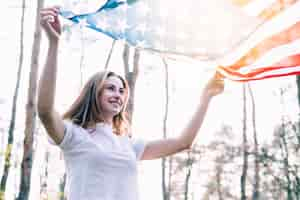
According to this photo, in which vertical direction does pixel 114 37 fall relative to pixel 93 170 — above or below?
above

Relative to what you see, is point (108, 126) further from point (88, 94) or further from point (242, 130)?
point (242, 130)

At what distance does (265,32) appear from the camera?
9.47 feet

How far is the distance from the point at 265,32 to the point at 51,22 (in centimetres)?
132

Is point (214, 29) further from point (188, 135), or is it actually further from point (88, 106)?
point (88, 106)

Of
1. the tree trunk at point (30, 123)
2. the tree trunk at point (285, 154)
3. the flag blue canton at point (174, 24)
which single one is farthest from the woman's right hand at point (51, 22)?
the tree trunk at point (285, 154)

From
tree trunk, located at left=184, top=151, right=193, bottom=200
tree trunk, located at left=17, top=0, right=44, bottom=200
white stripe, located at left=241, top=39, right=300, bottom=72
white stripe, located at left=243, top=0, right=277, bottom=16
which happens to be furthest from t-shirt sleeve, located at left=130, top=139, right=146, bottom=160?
tree trunk, located at left=184, top=151, right=193, bottom=200

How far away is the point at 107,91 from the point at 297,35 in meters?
1.19

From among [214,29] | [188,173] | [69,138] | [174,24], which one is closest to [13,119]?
[188,173]

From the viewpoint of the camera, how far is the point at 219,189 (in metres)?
26.2

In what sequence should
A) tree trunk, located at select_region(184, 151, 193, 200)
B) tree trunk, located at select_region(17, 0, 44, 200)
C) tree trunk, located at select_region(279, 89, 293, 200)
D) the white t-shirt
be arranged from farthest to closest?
tree trunk, located at select_region(184, 151, 193, 200), tree trunk, located at select_region(279, 89, 293, 200), tree trunk, located at select_region(17, 0, 44, 200), the white t-shirt

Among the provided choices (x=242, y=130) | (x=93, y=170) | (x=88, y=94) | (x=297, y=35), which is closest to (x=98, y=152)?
(x=93, y=170)

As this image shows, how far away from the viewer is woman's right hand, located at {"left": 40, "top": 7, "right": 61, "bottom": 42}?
2176 millimetres

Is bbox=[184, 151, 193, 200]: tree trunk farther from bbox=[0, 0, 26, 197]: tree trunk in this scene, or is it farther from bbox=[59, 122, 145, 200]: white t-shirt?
bbox=[59, 122, 145, 200]: white t-shirt

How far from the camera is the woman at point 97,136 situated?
2189 mm
